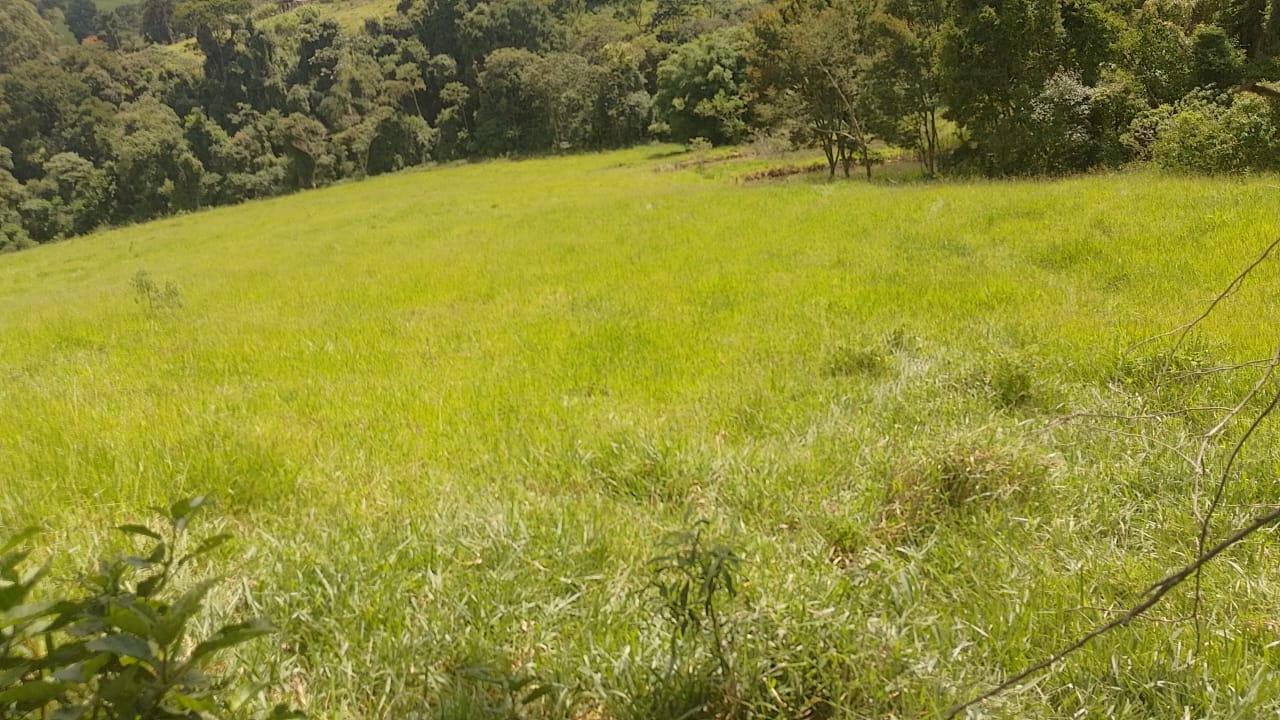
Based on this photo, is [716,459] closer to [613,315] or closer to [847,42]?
[613,315]

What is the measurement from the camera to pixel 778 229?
41.2 feet

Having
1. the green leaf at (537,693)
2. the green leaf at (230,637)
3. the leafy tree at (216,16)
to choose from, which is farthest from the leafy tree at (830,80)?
the leafy tree at (216,16)

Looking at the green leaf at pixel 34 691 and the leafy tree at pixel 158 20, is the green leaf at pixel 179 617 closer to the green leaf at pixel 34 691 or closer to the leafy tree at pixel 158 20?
the green leaf at pixel 34 691

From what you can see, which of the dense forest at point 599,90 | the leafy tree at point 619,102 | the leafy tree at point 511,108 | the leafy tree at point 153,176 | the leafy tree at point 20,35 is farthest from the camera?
the leafy tree at point 20,35

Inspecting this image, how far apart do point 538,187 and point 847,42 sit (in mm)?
14838

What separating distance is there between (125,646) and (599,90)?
6837cm

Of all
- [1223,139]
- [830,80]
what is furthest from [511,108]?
[1223,139]

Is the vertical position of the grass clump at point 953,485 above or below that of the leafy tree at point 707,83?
below

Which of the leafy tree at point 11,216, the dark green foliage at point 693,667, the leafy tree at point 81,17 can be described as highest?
the leafy tree at point 81,17

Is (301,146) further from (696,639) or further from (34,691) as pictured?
(34,691)

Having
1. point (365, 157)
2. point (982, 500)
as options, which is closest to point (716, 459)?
point (982, 500)

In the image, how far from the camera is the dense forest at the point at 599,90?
1772cm

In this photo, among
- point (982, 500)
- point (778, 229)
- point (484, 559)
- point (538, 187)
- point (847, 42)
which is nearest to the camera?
point (484, 559)

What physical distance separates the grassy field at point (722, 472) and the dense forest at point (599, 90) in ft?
5.84
